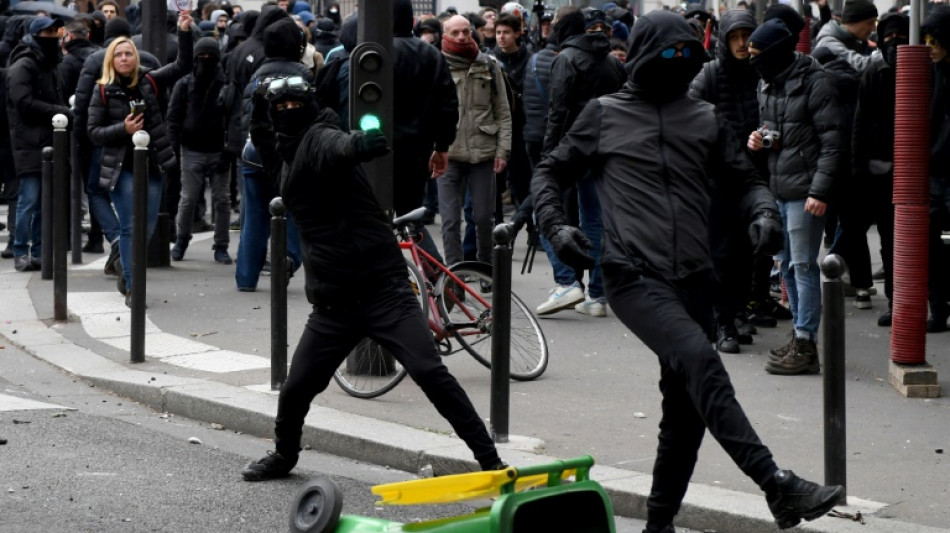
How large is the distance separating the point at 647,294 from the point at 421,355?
1.31 meters

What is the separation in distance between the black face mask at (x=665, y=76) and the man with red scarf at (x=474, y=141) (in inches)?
239

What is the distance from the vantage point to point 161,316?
37.4ft

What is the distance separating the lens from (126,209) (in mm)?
12062

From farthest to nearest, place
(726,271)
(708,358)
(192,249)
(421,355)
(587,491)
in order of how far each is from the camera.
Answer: (192,249) → (726,271) → (421,355) → (708,358) → (587,491)

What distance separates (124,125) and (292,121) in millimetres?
5843

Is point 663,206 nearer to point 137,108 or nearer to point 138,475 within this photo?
point 138,475

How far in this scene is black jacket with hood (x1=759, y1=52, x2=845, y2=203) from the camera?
357 inches

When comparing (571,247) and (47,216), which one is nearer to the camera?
(571,247)

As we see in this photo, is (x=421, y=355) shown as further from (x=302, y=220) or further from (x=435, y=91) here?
(x=435, y=91)

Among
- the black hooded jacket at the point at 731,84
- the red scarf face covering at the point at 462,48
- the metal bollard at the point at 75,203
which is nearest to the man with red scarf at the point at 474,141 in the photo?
the red scarf face covering at the point at 462,48

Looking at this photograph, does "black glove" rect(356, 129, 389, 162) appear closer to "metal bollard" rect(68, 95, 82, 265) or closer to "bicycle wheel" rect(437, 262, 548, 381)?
"bicycle wheel" rect(437, 262, 548, 381)

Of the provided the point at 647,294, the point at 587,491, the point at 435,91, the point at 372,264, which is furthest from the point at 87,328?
the point at 587,491

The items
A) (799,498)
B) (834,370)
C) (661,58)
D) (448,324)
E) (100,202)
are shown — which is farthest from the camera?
(100,202)

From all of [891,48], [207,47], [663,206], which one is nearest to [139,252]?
[207,47]
